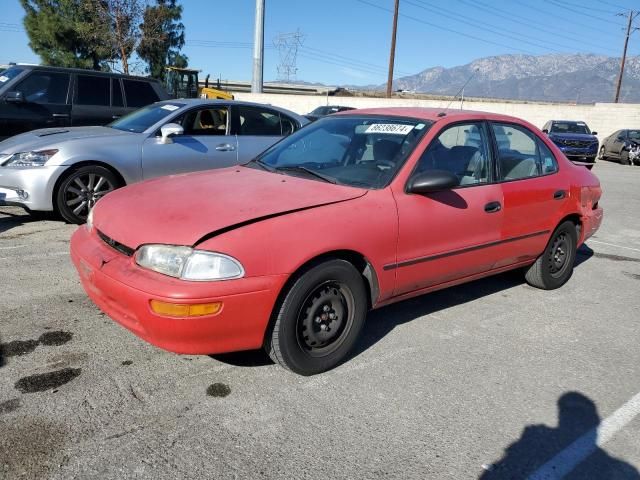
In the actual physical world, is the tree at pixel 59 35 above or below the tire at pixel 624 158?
above

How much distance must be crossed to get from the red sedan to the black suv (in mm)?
5084

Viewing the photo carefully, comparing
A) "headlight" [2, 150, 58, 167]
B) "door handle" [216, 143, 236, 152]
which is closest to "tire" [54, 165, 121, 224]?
"headlight" [2, 150, 58, 167]

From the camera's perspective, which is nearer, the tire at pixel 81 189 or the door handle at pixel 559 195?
the door handle at pixel 559 195

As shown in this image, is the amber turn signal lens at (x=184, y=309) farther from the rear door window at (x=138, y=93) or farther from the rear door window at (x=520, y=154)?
the rear door window at (x=138, y=93)

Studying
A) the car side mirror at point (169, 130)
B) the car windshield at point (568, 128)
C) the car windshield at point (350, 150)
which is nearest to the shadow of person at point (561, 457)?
the car windshield at point (350, 150)

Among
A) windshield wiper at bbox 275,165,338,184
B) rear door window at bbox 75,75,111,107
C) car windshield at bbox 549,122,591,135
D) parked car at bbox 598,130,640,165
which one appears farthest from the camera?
parked car at bbox 598,130,640,165

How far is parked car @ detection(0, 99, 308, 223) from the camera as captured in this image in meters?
5.98

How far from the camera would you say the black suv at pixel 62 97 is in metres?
7.67

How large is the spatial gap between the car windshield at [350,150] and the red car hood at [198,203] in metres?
0.19

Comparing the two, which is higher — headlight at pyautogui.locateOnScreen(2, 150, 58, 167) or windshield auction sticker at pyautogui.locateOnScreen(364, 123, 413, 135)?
windshield auction sticker at pyautogui.locateOnScreen(364, 123, 413, 135)

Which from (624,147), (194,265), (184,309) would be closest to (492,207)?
(194,265)

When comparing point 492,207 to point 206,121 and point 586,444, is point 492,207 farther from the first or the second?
point 206,121

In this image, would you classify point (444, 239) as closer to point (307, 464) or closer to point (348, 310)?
point (348, 310)

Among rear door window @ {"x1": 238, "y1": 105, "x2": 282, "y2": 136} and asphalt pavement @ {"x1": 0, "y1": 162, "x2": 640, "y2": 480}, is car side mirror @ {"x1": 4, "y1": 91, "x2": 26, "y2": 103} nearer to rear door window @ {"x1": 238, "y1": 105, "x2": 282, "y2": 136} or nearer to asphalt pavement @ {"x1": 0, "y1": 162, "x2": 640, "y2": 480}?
rear door window @ {"x1": 238, "y1": 105, "x2": 282, "y2": 136}
